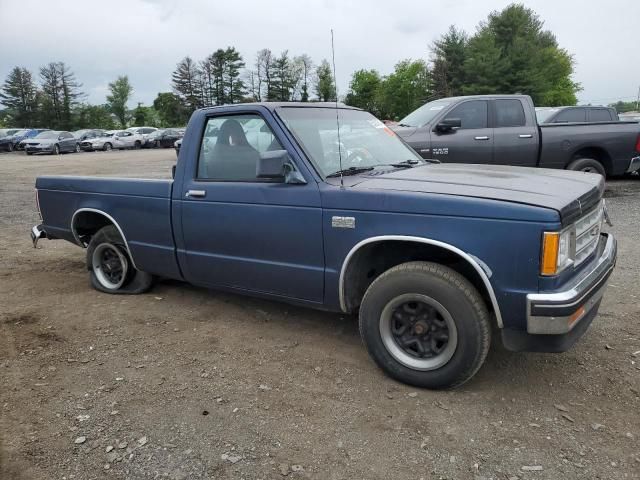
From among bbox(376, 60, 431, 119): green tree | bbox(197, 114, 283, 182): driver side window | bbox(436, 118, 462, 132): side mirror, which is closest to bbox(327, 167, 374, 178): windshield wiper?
bbox(197, 114, 283, 182): driver side window

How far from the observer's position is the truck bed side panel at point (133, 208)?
444 centimetres

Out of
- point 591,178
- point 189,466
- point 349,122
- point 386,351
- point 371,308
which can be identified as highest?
point 349,122

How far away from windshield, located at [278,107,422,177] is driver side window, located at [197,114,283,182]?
0.71ft

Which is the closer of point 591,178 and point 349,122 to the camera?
point 591,178

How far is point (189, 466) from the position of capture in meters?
2.62

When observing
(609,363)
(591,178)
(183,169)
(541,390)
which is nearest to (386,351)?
(541,390)

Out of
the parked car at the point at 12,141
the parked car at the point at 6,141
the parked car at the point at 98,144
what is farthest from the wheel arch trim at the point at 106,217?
the parked car at the point at 6,141

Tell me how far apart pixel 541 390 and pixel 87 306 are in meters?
3.86

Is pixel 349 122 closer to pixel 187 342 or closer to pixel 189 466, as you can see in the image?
pixel 187 342

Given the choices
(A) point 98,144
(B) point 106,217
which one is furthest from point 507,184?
(A) point 98,144

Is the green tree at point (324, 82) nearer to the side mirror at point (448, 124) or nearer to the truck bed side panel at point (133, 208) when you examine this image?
the truck bed side panel at point (133, 208)

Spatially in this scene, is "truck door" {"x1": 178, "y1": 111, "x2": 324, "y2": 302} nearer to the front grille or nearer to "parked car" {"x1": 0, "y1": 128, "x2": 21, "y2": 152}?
the front grille

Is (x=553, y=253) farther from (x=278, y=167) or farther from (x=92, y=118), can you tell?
(x=92, y=118)

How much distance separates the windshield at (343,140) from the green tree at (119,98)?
8148 cm
